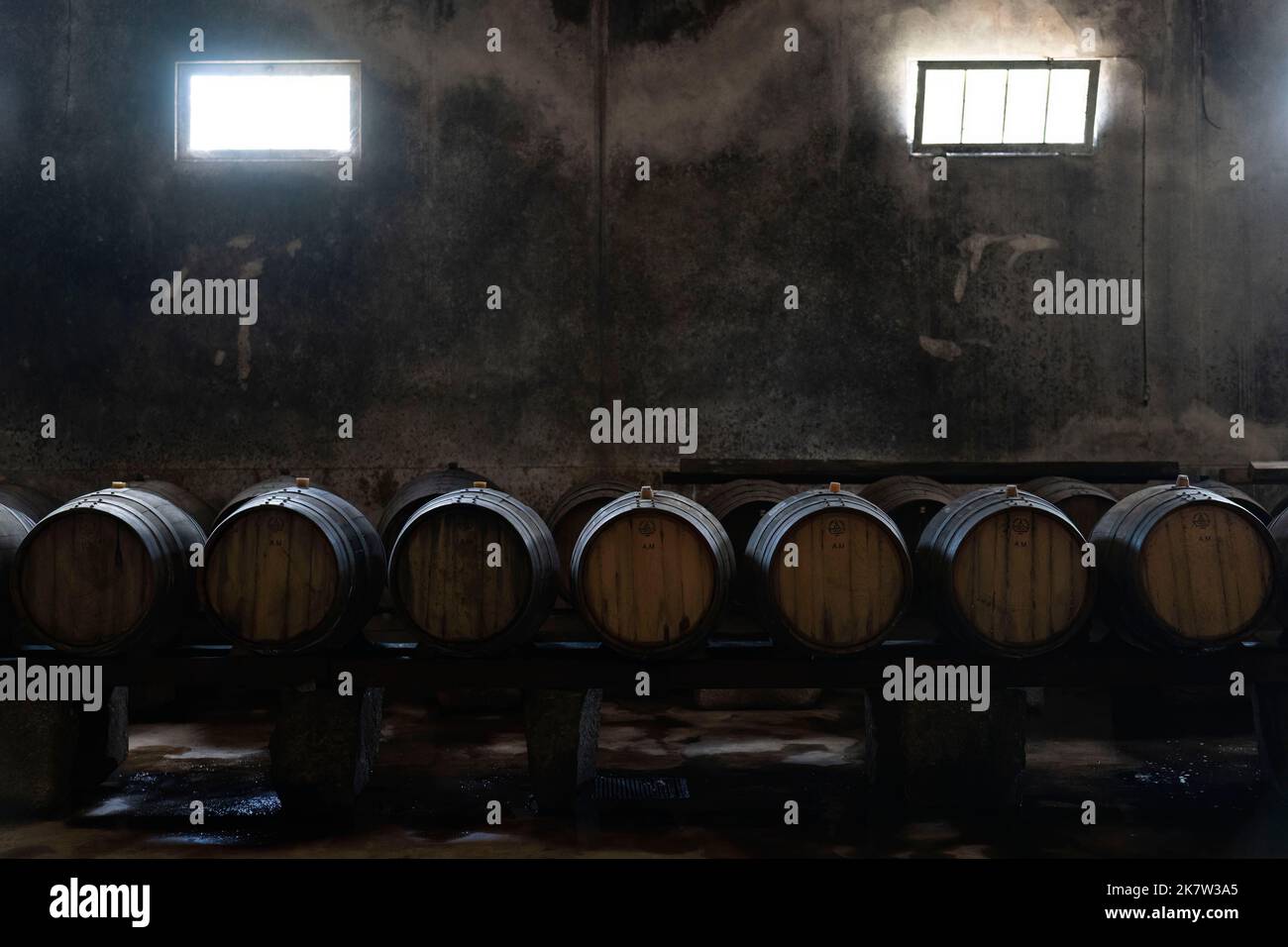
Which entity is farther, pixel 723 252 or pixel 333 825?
pixel 723 252

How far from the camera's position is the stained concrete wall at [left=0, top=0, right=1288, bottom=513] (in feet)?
21.1

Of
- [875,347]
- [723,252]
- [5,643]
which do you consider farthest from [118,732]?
[875,347]

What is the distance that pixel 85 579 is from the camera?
159 inches

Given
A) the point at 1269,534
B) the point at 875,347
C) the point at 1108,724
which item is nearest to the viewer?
the point at 1269,534

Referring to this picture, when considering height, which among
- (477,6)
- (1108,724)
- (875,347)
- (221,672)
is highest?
(477,6)

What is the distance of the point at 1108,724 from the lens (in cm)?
576

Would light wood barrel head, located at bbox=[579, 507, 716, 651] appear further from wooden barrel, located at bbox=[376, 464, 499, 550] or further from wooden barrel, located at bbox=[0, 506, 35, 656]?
wooden barrel, located at bbox=[0, 506, 35, 656]

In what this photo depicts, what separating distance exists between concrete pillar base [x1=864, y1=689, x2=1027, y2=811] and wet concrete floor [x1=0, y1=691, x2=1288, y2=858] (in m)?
0.12

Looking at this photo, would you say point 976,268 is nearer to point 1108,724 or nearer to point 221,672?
point 1108,724

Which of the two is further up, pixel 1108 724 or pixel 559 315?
pixel 559 315

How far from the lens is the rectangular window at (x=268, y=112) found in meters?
6.47

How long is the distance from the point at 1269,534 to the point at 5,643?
4.88 meters

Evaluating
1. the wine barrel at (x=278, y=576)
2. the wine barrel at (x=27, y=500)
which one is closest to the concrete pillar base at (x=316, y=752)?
the wine barrel at (x=278, y=576)
